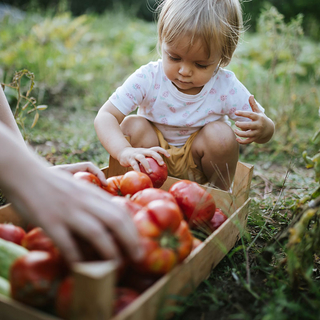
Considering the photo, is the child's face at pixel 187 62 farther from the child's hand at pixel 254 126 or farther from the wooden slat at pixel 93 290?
the wooden slat at pixel 93 290

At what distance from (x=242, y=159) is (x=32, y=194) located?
2693 millimetres

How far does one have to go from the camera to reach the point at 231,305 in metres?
1.31

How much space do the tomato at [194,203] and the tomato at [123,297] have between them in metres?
0.54

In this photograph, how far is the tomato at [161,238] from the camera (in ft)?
→ 3.45

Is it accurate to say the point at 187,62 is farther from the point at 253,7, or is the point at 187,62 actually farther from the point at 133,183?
the point at 253,7

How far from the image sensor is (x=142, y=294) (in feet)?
3.37

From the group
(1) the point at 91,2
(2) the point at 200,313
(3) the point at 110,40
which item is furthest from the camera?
(1) the point at 91,2

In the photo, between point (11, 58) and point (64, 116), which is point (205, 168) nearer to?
point (64, 116)

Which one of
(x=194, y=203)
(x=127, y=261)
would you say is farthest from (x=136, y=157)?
(x=127, y=261)

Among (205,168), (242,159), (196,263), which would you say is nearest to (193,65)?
(205,168)

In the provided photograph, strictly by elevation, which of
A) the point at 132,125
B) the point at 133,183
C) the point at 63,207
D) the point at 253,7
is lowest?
the point at 133,183

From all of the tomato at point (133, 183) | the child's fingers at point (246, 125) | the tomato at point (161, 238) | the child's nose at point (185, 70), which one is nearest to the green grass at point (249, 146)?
the tomato at point (161, 238)

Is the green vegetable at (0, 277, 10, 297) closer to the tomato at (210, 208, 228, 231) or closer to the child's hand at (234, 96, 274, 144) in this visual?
the tomato at (210, 208, 228, 231)

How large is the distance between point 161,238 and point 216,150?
1.15 metres
